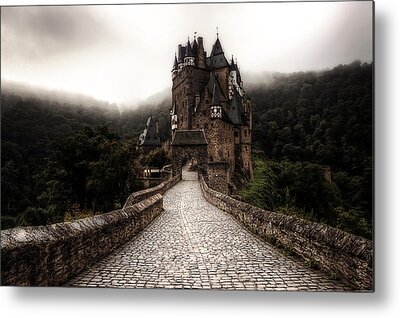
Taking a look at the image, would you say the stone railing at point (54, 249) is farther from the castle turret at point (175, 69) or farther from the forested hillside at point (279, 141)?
the castle turret at point (175, 69)

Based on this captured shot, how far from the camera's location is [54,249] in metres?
3.23

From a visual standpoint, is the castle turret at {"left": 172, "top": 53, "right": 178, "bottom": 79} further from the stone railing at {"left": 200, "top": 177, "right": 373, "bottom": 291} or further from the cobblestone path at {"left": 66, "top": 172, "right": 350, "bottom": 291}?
the stone railing at {"left": 200, "top": 177, "right": 373, "bottom": 291}

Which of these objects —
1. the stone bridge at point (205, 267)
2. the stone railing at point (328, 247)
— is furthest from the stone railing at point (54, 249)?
Answer: the stone railing at point (328, 247)

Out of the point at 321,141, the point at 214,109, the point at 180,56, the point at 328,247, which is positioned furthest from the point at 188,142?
the point at 328,247

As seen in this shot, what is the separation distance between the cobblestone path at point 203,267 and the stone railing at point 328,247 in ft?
0.47

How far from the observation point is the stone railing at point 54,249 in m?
3.08

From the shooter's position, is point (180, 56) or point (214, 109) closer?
point (180, 56)

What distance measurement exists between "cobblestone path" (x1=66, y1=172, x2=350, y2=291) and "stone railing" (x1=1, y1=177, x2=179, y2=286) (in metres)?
0.19

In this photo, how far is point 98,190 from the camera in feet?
24.3

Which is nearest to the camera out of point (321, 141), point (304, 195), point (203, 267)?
point (203, 267)

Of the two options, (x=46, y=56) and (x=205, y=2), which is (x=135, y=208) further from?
(x=205, y=2)

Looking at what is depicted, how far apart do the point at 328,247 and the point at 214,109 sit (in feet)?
15.6

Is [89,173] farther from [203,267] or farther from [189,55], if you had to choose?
[203,267]

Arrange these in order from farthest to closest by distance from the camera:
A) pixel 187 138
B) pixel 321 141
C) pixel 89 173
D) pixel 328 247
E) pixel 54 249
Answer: pixel 187 138 < pixel 89 173 < pixel 321 141 < pixel 328 247 < pixel 54 249
